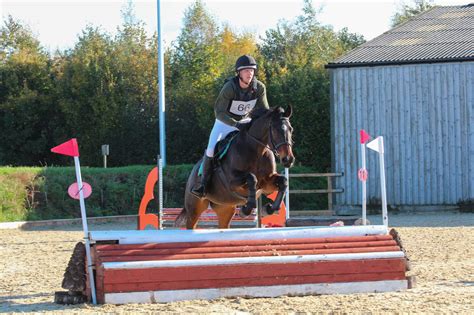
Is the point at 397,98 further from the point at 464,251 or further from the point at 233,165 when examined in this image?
the point at 233,165

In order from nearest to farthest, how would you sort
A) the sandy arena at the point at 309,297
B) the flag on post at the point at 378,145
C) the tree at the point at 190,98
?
the sandy arena at the point at 309,297 → the flag on post at the point at 378,145 → the tree at the point at 190,98

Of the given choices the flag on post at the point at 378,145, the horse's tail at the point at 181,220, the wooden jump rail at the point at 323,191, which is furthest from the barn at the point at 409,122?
the horse's tail at the point at 181,220

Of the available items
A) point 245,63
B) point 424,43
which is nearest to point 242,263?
point 245,63

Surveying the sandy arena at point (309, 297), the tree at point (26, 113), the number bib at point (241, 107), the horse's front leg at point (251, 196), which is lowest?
the sandy arena at point (309, 297)

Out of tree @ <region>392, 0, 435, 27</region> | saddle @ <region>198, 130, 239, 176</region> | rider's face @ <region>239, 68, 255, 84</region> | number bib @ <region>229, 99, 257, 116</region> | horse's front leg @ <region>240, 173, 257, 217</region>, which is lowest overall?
horse's front leg @ <region>240, 173, 257, 217</region>

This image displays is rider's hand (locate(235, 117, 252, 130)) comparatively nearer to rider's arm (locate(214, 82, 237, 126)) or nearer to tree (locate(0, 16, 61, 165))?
rider's arm (locate(214, 82, 237, 126))

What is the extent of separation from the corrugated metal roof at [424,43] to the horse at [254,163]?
44.0 ft

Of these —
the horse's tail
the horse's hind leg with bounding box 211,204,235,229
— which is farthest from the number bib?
the horse's tail

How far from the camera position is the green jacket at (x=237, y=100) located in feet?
26.9

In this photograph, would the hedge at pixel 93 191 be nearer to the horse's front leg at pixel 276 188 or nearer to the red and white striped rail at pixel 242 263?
the horse's front leg at pixel 276 188

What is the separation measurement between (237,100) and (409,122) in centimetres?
1358

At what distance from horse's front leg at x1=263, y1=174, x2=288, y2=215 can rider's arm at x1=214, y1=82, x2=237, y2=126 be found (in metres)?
0.84

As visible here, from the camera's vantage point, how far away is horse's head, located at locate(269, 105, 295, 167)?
726cm

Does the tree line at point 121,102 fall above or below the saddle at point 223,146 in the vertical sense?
above
